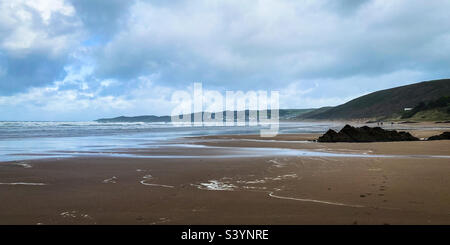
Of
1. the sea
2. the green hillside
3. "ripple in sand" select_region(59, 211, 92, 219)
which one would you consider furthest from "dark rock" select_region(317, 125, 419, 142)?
the green hillside

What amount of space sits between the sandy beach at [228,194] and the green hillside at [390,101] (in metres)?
127

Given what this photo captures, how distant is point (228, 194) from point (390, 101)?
167 meters

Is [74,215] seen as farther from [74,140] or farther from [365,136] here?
[74,140]

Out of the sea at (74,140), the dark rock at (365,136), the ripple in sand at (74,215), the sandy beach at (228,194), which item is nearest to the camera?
the sandy beach at (228,194)

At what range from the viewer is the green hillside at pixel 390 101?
137375 mm

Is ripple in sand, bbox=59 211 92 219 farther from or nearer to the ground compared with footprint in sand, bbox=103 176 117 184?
farther from the ground

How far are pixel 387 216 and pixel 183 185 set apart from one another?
436 cm

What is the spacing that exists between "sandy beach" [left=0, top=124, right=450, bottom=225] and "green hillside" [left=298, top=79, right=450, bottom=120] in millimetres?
126741

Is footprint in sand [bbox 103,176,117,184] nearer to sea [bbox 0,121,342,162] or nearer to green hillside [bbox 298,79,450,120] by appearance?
sea [bbox 0,121,342,162]

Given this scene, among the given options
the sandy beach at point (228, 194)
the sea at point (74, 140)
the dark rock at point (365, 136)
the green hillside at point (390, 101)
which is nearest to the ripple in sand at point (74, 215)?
the sandy beach at point (228, 194)

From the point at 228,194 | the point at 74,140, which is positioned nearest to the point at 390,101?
the point at 74,140

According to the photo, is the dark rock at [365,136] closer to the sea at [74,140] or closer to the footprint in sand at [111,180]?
the sea at [74,140]

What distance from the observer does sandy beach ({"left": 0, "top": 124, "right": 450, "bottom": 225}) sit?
525 centimetres
